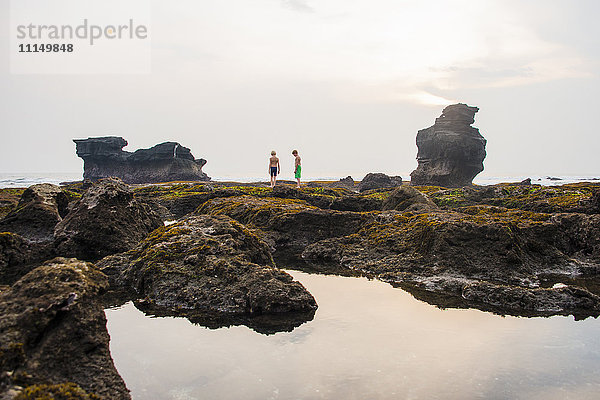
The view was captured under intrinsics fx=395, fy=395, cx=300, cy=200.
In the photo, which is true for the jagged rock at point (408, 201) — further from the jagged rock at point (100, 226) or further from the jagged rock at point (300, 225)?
the jagged rock at point (100, 226)

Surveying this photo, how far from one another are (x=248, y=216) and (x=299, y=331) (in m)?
13.0

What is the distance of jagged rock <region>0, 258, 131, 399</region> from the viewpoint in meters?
4.39

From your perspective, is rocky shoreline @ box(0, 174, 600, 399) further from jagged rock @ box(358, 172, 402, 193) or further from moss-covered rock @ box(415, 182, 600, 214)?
jagged rock @ box(358, 172, 402, 193)

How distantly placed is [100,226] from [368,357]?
11.3 m

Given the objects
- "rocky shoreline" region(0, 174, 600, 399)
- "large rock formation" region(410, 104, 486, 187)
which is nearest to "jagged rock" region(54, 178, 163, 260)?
"rocky shoreline" region(0, 174, 600, 399)

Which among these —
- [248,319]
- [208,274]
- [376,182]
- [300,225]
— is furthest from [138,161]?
[248,319]

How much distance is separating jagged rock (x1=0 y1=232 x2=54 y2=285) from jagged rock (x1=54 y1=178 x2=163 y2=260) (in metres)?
0.66

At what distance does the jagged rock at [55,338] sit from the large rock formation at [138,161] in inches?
4451

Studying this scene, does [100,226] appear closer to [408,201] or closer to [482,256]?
[482,256]

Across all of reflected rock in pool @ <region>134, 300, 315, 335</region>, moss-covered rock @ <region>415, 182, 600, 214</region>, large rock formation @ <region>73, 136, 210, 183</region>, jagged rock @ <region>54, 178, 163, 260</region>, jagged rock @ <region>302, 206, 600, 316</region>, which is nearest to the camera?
reflected rock in pool @ <region>134, 300, 315, 335</region>

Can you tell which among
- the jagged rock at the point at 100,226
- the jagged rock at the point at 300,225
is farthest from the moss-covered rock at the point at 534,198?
the jagged rock at the point at 100,226

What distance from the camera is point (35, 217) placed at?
55.6 feet

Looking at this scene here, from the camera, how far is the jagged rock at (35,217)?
1650 centimetres

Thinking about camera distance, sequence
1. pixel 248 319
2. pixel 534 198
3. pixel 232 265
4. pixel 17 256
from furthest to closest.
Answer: pixel 534 198 → pixel 17 256 → pixel 232 265 → pixel 248 319
